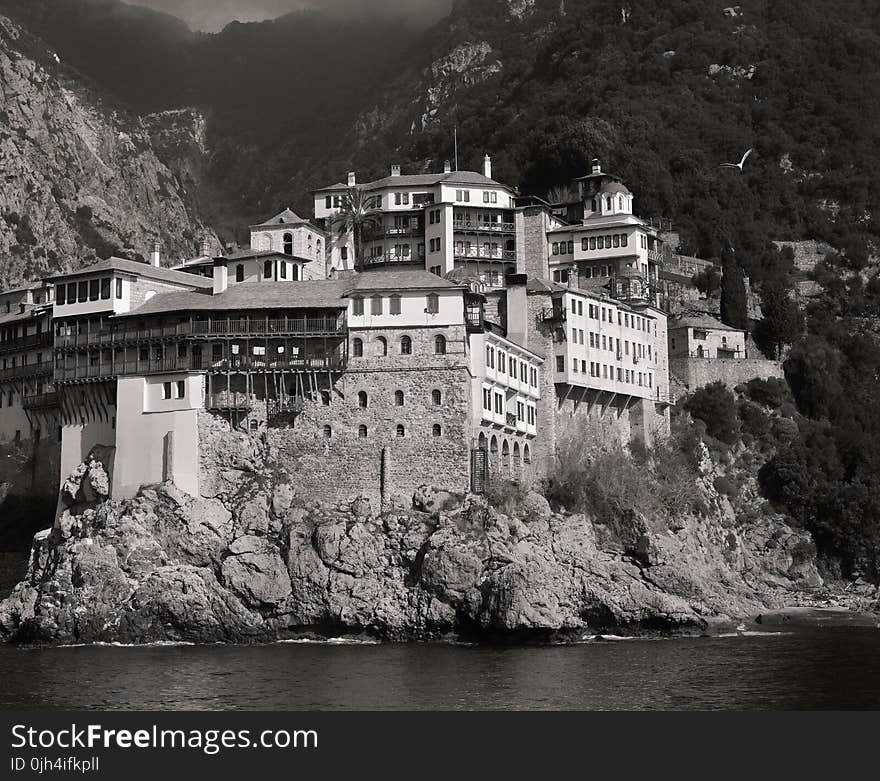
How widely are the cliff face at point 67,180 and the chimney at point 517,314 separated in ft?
175

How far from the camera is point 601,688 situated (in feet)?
182

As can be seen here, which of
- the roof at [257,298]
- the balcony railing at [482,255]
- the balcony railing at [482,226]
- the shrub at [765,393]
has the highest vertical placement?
the balcony railing at [482,226]

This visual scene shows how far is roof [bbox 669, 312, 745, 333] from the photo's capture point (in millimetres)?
102250

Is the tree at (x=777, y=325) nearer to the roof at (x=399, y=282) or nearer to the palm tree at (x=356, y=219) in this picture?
the palm tree at (x=356, y=219)

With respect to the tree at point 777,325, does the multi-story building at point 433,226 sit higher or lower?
higher

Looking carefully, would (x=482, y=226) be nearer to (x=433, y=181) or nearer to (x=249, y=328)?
(x=433, y=181)

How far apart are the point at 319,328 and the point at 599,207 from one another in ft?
120

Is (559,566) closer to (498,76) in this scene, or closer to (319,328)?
(319,328)

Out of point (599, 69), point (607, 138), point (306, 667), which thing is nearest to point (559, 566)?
point (306, 667)

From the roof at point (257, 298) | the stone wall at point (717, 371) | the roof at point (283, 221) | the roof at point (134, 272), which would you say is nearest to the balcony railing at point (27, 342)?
the roof at point (134, 272)

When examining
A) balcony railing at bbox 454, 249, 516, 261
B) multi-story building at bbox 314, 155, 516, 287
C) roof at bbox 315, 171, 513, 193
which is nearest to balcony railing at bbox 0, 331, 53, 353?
multi-story building at bbox 314, 155, 516, 287

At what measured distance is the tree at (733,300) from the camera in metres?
107

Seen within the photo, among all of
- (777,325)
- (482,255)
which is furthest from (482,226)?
(777,325)

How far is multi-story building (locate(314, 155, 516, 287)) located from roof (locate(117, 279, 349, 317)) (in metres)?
22.0
